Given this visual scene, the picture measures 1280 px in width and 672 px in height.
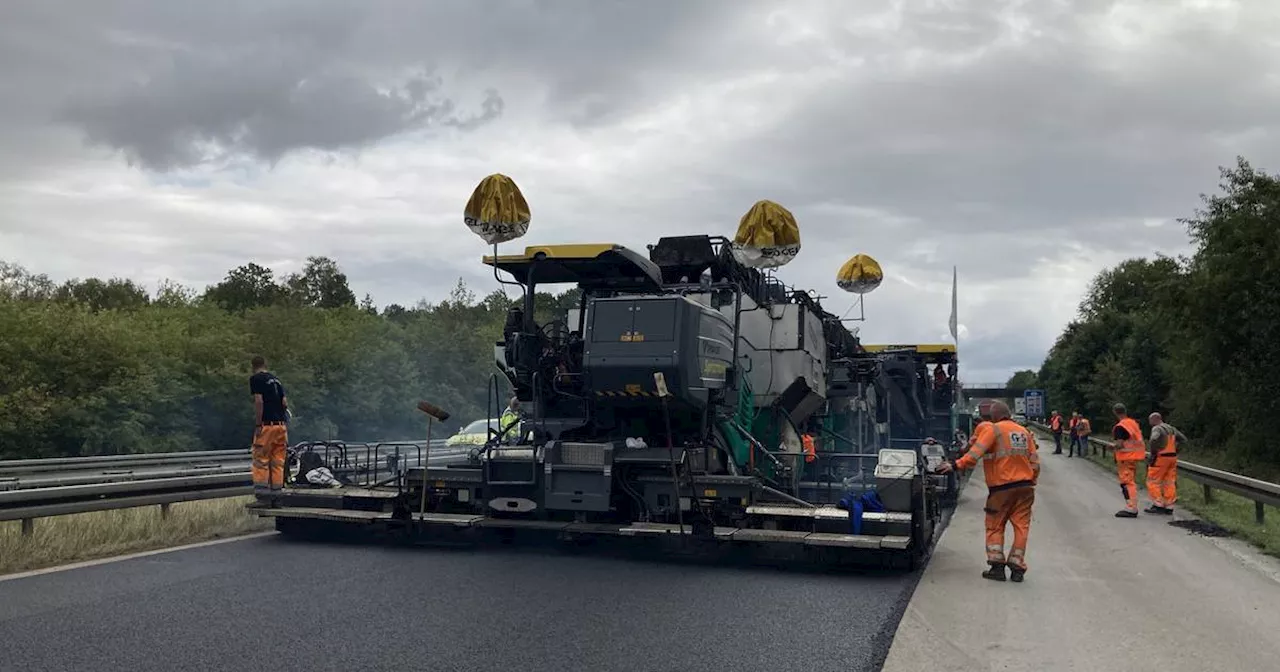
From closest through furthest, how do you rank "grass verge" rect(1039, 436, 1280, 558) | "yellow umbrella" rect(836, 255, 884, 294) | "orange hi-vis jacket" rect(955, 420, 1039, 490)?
"orange hi-vis jacket" rect(955, 420, 1039, 490)
"grass verge" rect(1039, 436, 1280, 558)
"yellow umbrella" rect(836, 255, 884, 294)

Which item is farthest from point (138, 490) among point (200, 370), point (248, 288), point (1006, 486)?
point (248, 288)

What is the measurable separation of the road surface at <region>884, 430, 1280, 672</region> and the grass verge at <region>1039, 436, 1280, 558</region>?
565mm

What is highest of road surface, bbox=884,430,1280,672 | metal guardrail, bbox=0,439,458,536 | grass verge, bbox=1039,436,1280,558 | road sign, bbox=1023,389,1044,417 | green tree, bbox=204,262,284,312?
green tree, bbox=204,262,284,312

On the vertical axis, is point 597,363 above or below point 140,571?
above

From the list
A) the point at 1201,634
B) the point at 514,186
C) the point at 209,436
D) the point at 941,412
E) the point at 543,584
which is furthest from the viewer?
the point at 209,436

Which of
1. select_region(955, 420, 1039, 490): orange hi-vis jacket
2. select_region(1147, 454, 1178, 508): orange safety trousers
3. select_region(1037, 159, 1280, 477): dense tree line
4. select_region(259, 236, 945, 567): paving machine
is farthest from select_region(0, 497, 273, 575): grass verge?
select_region(1037, 159, 1280, 477): dense tree line

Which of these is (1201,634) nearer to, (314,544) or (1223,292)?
(314,544)

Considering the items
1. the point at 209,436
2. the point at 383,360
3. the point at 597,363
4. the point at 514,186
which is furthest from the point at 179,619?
the point at 383,360

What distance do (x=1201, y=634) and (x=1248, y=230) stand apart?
846 inches

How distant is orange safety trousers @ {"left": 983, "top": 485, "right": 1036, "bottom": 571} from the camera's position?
28.3 feet

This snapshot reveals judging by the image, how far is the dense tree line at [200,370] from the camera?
26.5 metres

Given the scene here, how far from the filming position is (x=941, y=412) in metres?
20.1

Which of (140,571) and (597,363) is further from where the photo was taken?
(597,363)

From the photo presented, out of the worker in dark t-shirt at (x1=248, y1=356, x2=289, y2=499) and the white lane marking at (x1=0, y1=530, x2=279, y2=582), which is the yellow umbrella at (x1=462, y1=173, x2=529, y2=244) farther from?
the white lane marking at (x1=0, y1=530, x2=279, y2=582)
